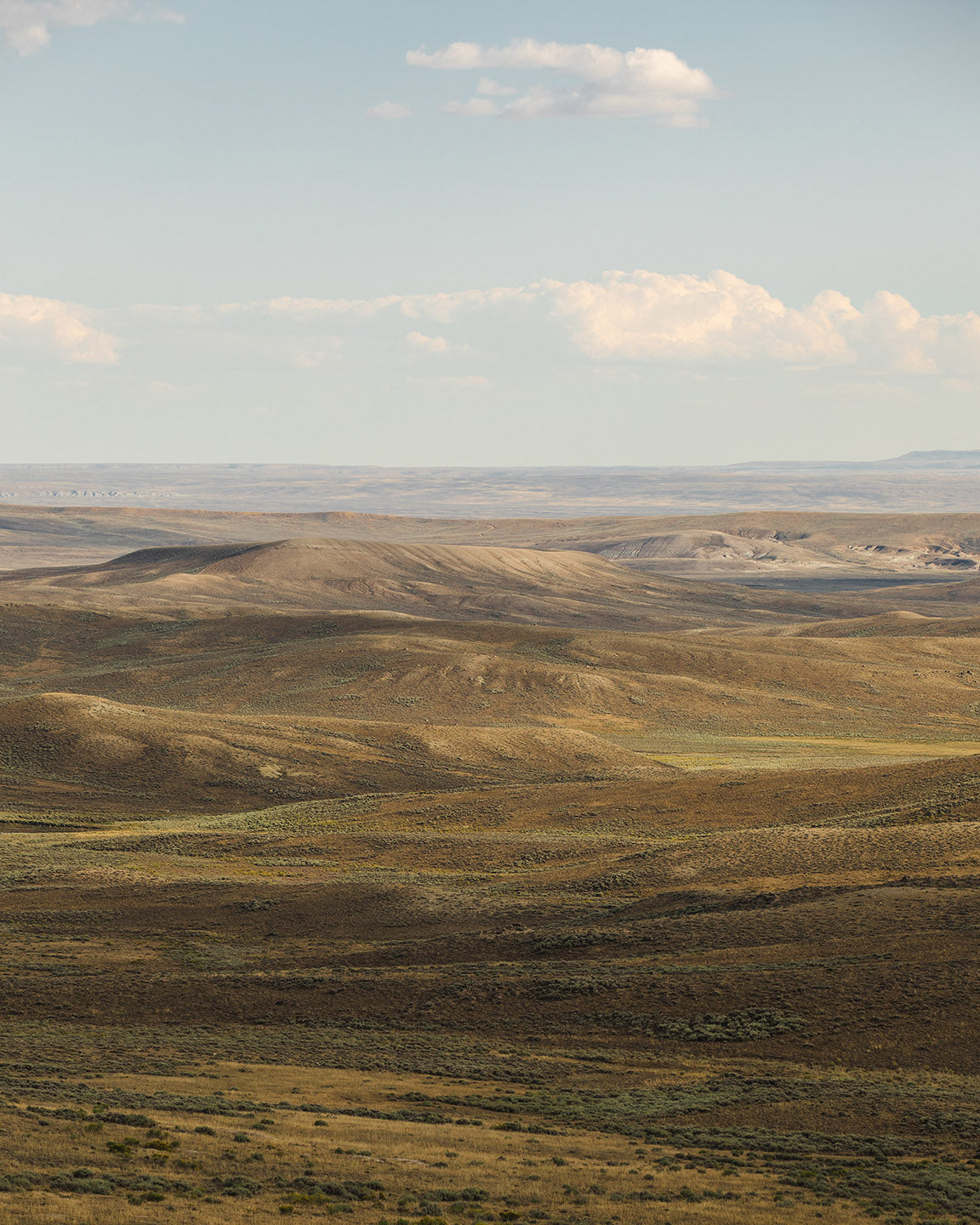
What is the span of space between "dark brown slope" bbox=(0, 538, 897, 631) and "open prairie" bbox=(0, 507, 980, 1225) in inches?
2812

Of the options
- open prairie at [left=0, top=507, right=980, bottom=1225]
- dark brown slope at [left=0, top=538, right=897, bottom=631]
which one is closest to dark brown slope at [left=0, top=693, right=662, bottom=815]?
open prairie at [left=0, top=507, right=980, bottom=1225]

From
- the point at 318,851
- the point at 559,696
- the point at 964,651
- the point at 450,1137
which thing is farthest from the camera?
the point at 964,651

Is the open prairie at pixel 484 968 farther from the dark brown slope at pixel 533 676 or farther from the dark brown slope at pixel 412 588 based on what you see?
the dark brown slope at pixel 412 588

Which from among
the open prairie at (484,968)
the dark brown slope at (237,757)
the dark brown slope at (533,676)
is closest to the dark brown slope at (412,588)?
the dark brown slope at (533,676)

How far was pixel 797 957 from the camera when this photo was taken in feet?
102

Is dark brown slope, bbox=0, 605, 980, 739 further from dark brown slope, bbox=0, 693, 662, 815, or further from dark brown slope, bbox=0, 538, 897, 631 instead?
dark brown slope, bbox=0, 538, 897, 631

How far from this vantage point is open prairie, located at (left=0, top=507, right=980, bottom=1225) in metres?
20.2

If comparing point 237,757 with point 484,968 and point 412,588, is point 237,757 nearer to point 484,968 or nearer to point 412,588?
point 484,968

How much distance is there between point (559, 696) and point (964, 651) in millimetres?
39800

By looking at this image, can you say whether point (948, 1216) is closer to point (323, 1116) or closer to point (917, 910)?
point (323, 1116)

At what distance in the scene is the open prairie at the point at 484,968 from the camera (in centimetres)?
2020

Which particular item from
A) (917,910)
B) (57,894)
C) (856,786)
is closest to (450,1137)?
(917,910)

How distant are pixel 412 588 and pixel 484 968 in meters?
148

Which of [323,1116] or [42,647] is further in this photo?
[42,647]
